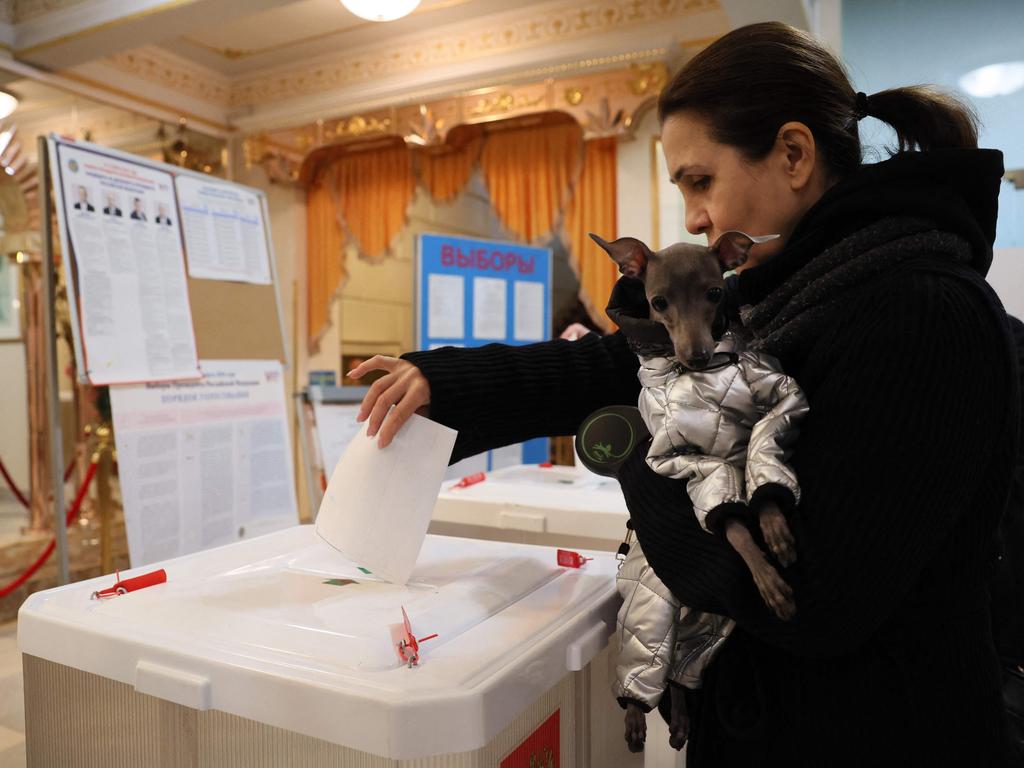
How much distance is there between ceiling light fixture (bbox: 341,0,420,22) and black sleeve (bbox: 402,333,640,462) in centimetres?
276

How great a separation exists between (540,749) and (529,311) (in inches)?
130

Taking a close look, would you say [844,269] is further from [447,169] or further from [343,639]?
[447,169]

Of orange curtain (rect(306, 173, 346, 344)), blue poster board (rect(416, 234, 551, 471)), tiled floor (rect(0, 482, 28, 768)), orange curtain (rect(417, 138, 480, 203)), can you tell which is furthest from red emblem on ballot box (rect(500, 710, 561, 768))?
orange curtain (rect(306, 173, 346, 344))

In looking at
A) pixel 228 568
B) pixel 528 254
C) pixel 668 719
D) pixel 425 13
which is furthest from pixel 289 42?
pixel 668 719

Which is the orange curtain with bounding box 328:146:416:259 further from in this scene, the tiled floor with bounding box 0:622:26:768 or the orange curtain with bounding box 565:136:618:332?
the tiled floor with bounding box 0:622:26:768

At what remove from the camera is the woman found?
0.57 meters

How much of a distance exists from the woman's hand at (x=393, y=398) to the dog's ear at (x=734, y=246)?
0.35 meters

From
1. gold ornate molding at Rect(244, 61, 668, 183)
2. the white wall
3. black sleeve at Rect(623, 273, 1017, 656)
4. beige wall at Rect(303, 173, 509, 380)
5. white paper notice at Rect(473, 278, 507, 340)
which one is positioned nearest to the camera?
black sleeve at Rect(623, 273, 1017, 656)

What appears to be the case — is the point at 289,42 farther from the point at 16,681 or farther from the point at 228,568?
the point at 228,568

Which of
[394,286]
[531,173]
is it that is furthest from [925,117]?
[394,286]

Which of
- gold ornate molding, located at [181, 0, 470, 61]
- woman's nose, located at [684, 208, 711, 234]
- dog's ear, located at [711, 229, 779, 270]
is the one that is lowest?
dog's ear, located at [711, 229, 779, 270]

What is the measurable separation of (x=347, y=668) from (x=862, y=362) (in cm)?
48

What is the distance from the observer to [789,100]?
0.74 meters

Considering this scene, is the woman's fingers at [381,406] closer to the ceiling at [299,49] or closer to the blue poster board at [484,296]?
the blue poster board at [484,296]
